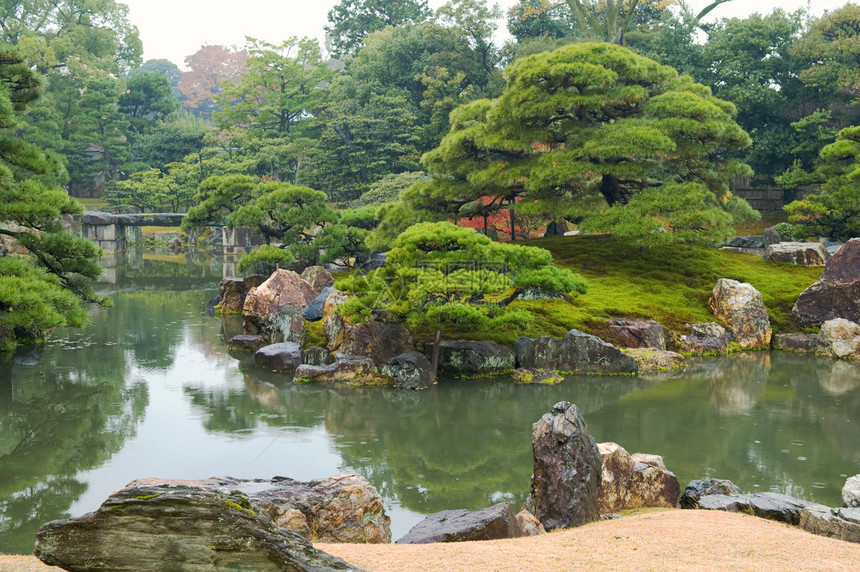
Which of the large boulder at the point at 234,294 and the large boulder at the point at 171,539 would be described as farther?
the large boulder at the point at 234,294

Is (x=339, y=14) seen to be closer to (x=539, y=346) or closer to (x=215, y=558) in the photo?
(x=539, y=346)

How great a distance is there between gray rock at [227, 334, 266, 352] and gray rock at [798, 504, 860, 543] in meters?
12.2

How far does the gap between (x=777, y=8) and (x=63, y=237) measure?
31016 mm

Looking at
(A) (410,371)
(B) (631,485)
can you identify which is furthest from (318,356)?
(B) (631,485)

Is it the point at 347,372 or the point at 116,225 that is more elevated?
the point at 116,225

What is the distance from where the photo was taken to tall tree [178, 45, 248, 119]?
78125 mm

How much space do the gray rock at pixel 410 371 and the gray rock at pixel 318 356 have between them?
1486 millimetres

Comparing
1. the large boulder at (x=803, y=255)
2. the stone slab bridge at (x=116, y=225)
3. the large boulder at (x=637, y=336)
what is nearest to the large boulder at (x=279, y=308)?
the large boulder at (x=637, y=336)

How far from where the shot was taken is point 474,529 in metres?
6.26

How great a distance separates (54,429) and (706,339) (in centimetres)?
1269

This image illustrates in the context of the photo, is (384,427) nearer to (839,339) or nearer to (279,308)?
(279,308)

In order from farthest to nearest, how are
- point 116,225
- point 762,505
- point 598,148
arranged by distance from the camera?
1. point 116,225
2. point 598,148
3. point 762,505

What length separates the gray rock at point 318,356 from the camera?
48.8 ft

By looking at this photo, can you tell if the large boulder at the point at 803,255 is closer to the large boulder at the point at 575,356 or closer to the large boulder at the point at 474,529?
the large boulder at the point at 575,356
